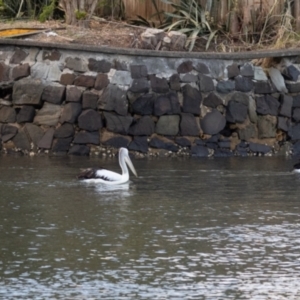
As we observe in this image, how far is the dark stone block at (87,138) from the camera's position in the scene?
19500mm

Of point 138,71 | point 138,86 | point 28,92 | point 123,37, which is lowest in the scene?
point 28,92

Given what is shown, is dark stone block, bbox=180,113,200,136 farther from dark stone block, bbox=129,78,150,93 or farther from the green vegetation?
the green vegetation

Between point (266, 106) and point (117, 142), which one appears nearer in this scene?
point (117, 142)

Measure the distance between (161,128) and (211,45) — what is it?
97.1 inches

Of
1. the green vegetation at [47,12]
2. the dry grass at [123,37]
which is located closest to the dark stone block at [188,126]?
the dry grass at [123,37]

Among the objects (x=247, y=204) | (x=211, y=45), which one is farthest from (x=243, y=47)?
(x=247, y=204)

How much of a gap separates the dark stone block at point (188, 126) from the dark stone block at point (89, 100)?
1.61m

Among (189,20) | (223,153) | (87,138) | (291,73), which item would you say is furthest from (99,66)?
(291,73)

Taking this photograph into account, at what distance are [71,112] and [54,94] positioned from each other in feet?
1.48

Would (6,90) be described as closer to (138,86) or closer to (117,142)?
(117,142)

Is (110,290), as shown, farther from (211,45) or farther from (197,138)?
(211,45)

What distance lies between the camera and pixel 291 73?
20.5m

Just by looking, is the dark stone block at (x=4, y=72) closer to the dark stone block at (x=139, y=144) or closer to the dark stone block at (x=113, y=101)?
the dark stone block at (x=113, y=101)

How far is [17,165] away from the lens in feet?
56.9
